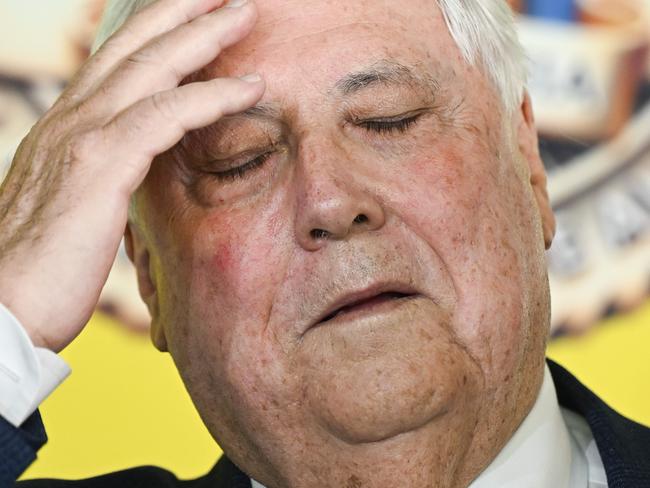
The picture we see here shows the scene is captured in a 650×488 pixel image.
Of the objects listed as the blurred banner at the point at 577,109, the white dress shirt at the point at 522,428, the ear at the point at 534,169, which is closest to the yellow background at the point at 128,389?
the blurred banner at the point at 577,109

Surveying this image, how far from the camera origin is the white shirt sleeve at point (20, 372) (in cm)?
143

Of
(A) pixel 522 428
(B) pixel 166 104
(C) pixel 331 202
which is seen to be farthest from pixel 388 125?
(A) pixel 522 428

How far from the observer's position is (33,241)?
150 cm

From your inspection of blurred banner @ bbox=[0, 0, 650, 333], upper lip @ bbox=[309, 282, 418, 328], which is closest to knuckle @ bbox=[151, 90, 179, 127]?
upper lip @ bbox=[309, 282, 418, 328]

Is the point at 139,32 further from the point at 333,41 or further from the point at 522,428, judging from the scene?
the point at 522,428

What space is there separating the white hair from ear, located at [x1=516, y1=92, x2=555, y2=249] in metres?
0.04

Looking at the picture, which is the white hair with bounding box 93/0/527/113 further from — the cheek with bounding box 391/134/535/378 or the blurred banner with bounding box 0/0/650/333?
the blurred banner with bounding box 0/0/650/333

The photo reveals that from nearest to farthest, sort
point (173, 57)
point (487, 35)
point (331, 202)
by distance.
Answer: point (331, 202), point (173, 57), point (487, 35)

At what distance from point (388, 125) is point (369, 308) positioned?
249 millimetres

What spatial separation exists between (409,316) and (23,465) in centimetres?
47

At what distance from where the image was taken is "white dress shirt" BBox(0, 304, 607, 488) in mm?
1441

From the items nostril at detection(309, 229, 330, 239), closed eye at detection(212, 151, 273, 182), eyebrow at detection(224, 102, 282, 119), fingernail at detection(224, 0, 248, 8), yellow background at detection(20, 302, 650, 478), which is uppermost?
fingernail at detection(224, 0, 248, 8)

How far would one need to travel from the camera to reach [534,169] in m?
1.79

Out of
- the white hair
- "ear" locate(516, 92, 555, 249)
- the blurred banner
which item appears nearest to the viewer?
the white hair
